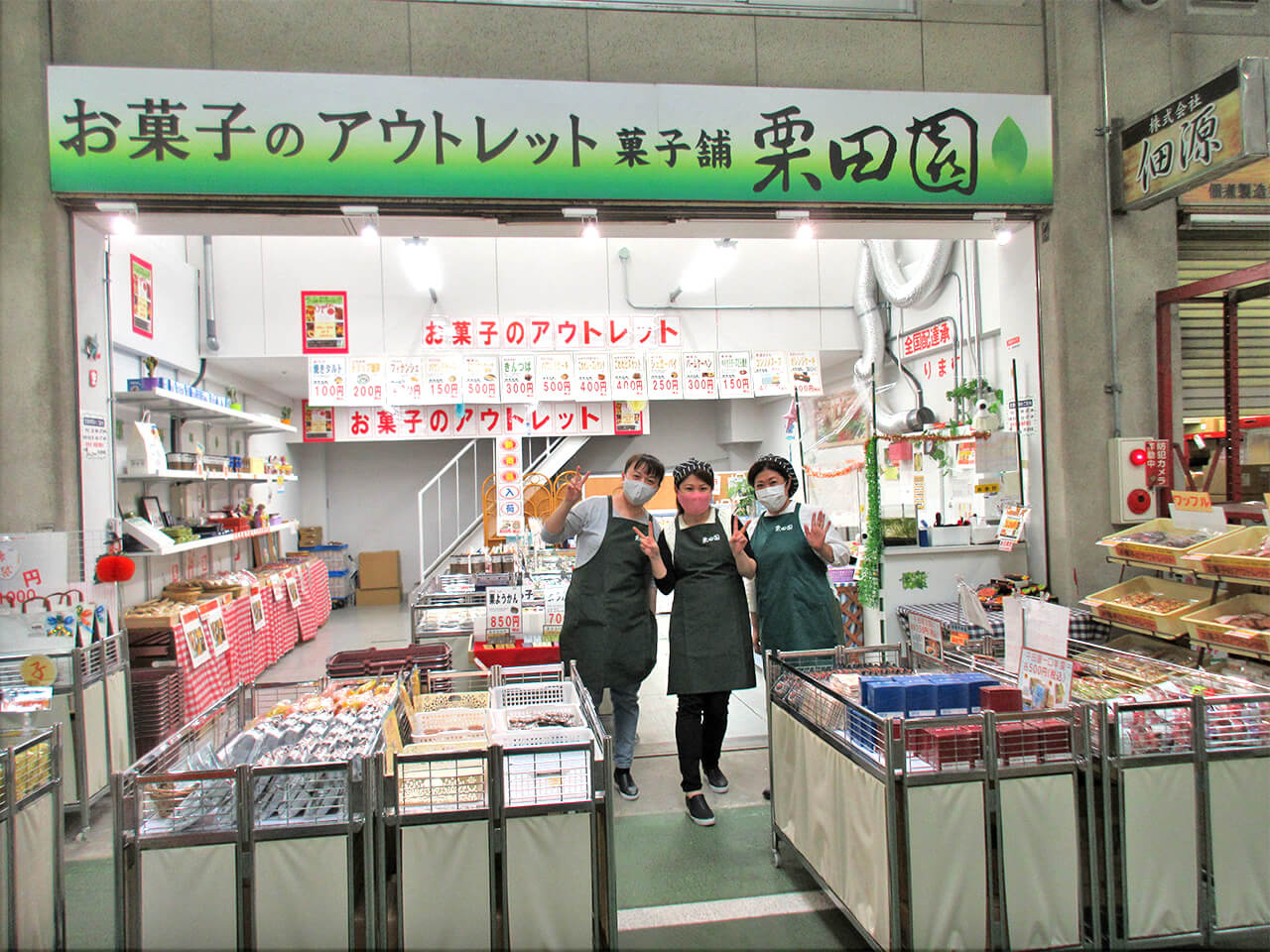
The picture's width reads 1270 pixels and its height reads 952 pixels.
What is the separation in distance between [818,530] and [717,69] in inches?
112

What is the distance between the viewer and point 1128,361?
4887mm

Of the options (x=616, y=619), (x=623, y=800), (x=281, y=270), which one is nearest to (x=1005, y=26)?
(x=616, y=619)

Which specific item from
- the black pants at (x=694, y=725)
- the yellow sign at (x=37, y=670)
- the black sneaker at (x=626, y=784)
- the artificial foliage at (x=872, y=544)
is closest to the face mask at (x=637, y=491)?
the black pants at (x=694, y=725)

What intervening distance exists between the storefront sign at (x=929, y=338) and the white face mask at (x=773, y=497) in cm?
450

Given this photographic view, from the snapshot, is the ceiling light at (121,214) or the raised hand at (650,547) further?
the ceiling light at (121,214)

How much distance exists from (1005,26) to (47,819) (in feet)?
20.6

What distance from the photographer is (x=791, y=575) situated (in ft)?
12.5

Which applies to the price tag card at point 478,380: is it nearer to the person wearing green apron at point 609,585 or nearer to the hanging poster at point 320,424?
the hanging poster at point 320,424

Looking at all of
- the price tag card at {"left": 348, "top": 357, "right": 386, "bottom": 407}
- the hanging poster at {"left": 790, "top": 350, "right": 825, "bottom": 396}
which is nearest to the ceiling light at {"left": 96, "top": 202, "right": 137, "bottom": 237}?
the price tag card at {"left": 348, "top": 357, "right": 386, "bottom": 407}

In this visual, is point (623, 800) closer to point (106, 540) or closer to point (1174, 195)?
point (106, 540)

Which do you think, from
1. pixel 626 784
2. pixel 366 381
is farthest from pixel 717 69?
pixel 366 381

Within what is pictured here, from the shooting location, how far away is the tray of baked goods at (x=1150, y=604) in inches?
150

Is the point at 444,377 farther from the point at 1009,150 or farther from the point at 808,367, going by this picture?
the point at 1009,150

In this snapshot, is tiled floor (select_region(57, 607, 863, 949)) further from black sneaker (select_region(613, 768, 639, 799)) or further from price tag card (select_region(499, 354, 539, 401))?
price tag card (select_region(499, 354, 539, 401))
